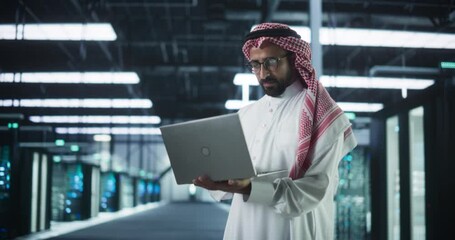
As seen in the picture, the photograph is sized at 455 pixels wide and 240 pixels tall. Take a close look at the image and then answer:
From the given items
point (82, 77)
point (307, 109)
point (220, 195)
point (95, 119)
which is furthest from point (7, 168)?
point (95, 119)

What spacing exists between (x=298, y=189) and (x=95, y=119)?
18.0 m

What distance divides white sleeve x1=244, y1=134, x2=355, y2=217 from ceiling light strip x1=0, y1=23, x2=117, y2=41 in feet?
20.0

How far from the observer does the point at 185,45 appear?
47.7ft

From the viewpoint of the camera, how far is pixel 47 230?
1223cm

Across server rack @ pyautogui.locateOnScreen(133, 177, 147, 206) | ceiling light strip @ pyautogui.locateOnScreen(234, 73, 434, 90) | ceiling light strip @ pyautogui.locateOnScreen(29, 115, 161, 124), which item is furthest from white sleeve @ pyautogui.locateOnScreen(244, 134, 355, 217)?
server rack @ pyautogui.locateOnScreen(133, 177, 147, 206)

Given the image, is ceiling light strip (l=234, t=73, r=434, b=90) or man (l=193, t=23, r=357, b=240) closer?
man (l=193, t=23, r=357, b=240)

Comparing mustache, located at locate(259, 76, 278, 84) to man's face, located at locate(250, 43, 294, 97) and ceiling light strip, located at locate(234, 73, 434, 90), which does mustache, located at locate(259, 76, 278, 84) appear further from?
ceiling light strip, located at locate(234, 73, 434, 90)

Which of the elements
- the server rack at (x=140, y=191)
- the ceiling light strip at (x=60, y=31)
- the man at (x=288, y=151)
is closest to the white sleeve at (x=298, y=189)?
the man at (x=288, y=151)

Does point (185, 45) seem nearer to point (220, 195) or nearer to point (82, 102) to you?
point (82, 102)

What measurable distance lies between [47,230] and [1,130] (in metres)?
4.39

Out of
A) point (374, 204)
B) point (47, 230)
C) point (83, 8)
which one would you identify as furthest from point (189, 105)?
point (374, 204)

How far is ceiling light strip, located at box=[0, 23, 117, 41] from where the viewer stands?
7648 millimetres

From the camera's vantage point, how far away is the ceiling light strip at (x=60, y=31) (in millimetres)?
7648

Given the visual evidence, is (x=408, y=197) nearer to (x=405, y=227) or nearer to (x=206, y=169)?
(x=405, y=227)
